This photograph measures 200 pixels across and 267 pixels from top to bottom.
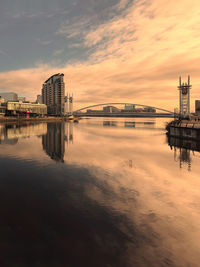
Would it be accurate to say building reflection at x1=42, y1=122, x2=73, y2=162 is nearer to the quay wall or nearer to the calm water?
the calm water

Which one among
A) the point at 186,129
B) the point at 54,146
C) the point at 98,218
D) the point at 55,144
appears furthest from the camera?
the point at 186,129

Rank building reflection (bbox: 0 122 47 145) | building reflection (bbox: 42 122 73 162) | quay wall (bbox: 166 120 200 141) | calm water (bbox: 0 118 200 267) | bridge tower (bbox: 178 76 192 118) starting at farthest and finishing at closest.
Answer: bridge tower (bbox: 178 76 192 118), building reflection (bbox: 0 122 47 145), quay wall (bbox: 166 120 200 141), building reflection (bbox: 42 122 73 162), calm water (bbox: 0 118 200 267)

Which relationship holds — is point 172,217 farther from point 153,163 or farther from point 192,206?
point 153,163

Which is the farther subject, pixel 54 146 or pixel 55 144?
pixel 55 144

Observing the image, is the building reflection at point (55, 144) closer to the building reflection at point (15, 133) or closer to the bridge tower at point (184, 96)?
the building reflection at point (15, 133)

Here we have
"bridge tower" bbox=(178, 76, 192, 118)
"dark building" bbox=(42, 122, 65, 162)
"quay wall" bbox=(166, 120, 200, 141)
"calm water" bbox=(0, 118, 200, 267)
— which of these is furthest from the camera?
"bridge tower" bbox=(178, 76, 192, 118)

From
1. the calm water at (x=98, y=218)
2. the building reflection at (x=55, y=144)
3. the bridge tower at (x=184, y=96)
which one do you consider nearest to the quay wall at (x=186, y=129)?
the bridge tower at (x=184, y=96)

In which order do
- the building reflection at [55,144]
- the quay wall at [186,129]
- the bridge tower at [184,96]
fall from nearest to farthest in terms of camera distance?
the building reflection at [55,144] → the quay wall at [186,129] → the bridge tower at [184,96]

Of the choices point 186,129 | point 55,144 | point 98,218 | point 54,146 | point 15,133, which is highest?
point 186,129

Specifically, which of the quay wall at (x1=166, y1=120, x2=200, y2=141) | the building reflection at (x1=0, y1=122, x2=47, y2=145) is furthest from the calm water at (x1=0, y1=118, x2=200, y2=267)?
the quay wall at (x1=166, y1=120, x2=200, y2=141)

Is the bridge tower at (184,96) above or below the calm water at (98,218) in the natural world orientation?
above

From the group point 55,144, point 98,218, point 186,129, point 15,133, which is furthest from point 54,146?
point 186,129

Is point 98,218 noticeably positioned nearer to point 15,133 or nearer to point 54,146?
point 54,146

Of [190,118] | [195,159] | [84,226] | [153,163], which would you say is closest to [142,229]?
[84,226]
